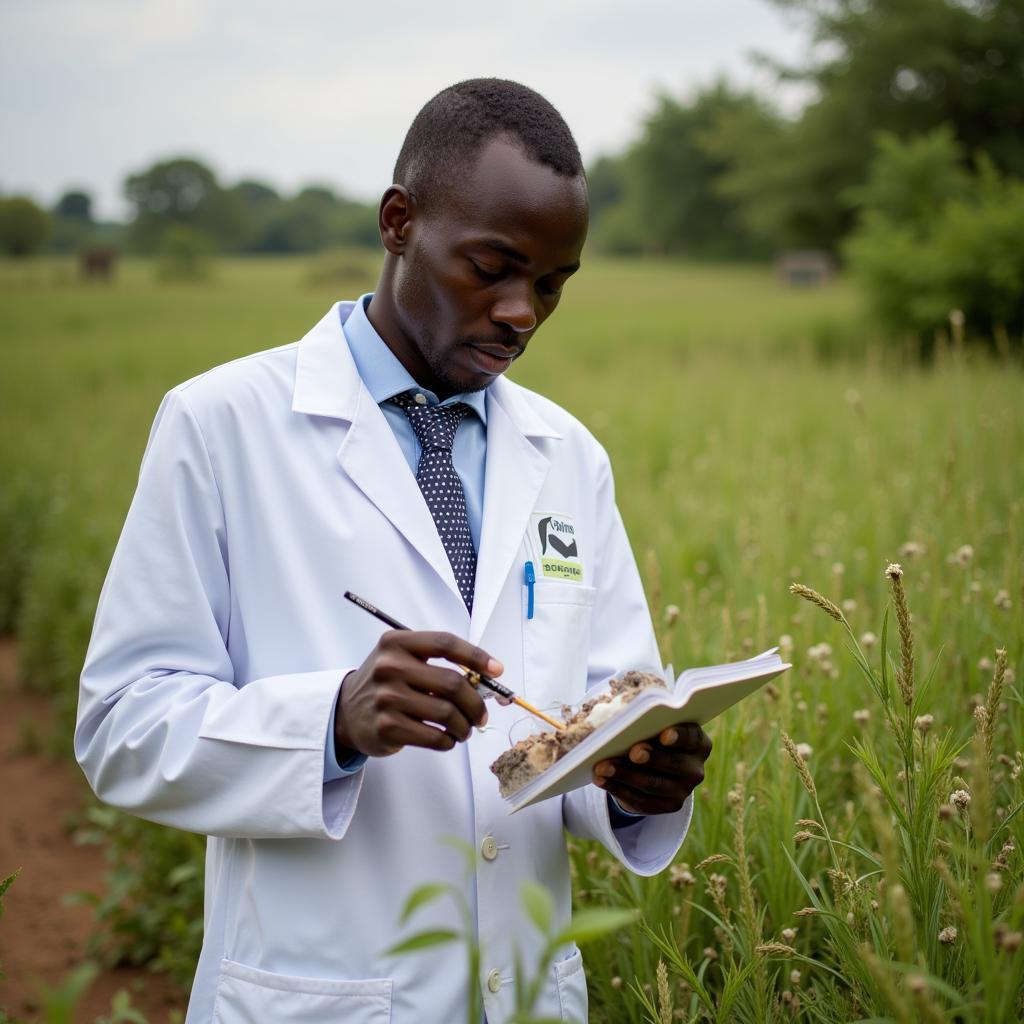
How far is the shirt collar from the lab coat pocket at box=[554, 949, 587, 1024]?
98cm

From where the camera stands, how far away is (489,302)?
5.58 feet

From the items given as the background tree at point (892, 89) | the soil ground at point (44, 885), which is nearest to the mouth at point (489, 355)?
the soil ground at point (44, 885)

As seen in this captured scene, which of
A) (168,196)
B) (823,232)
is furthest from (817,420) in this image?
(168,196)

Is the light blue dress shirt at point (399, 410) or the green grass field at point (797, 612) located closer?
the green grass field at point (797, 612)

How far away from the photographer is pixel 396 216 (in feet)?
5.98

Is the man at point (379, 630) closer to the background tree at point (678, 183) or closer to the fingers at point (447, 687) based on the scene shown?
the fingers at point (447, 687)

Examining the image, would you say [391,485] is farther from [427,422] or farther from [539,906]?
[539,906]

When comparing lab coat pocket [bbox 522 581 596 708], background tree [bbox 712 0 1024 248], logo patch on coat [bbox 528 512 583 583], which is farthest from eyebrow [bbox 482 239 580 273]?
background tree [bbox 712 0 1024 248]

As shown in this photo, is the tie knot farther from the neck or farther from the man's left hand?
the man's left hand

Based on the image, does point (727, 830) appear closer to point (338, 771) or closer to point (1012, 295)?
point (338, 771)

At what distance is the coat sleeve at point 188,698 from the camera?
1.43 metres

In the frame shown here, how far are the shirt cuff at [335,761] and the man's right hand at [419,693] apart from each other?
0.08 metres

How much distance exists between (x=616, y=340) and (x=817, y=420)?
26.2 feet

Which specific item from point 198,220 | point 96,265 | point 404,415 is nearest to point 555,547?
point 404,415
